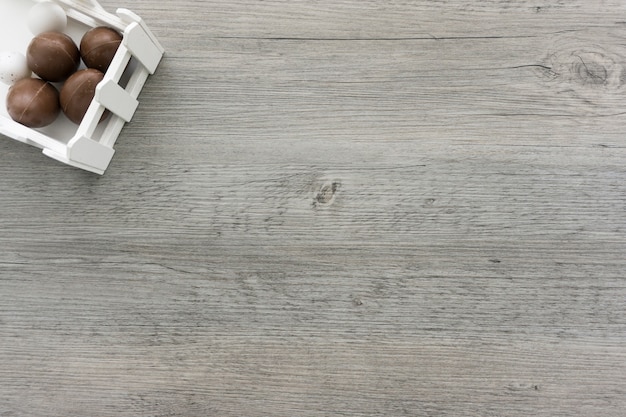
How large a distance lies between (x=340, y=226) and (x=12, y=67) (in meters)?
0.46

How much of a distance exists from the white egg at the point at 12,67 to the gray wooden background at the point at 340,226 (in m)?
0.11

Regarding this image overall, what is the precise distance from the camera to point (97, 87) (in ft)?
1.97

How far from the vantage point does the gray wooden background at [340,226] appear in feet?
2.21

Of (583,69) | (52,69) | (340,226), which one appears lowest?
(340,226)

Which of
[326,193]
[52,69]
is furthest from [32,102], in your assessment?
[326,193]

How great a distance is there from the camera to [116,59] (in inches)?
24.9

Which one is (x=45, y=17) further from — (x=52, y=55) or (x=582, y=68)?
(x=582, y=68)

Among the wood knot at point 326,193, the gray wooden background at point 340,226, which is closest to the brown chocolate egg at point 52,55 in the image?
the gray wooden background at point 340,226

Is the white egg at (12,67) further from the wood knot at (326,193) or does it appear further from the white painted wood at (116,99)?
the wood knot at (326,193)

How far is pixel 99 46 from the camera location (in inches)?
24.8

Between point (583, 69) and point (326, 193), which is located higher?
point (583, 69)

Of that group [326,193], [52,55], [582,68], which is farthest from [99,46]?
[582,68]

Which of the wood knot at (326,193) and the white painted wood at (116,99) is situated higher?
the white painted wood at (116,99)

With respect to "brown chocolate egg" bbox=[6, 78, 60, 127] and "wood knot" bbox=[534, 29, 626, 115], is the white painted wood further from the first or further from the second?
"wood knot" bbox=[534, 29, 626, 115]
